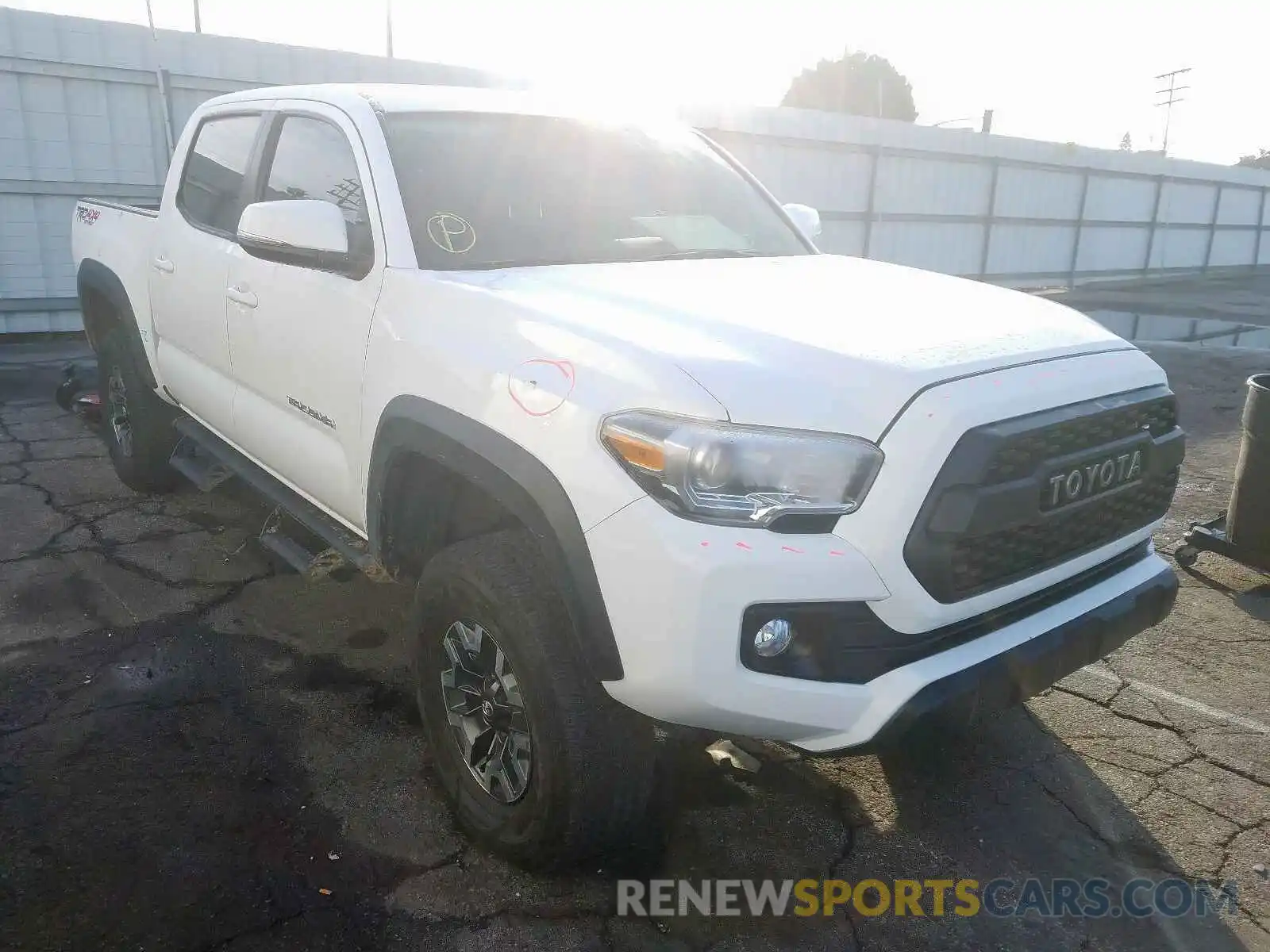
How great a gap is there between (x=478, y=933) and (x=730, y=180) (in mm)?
2851

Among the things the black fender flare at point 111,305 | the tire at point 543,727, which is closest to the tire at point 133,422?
the black fender flare at point 111,305

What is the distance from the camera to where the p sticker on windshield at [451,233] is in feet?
9.63

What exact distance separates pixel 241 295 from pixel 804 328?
2.31 m

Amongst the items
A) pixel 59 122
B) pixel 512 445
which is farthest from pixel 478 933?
pixel 59 122

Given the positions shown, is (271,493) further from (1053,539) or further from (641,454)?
(1053,539)

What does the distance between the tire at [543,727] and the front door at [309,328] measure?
76cm

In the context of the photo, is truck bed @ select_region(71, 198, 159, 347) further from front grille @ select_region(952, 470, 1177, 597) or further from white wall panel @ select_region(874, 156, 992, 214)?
white wall panel @ select_region(874, 156, 992, 214)

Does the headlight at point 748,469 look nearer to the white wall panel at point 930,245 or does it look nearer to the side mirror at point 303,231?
the side mirror at point 303,231

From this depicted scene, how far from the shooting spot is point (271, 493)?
149 inches

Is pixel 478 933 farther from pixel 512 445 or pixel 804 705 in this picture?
pixel 512 445

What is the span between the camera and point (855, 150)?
17125 mm

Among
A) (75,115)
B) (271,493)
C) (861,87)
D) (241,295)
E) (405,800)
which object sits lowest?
(405,800)

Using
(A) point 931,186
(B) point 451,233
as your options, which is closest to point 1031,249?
(A) point 931,186

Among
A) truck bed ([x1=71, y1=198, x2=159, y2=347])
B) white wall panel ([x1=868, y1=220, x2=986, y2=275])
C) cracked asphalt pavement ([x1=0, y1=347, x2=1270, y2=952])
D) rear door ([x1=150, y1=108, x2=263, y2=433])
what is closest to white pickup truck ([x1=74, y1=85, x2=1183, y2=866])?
cracked asphalt pavement ([x1=0, y1=347, x2=1270, y2=952])
